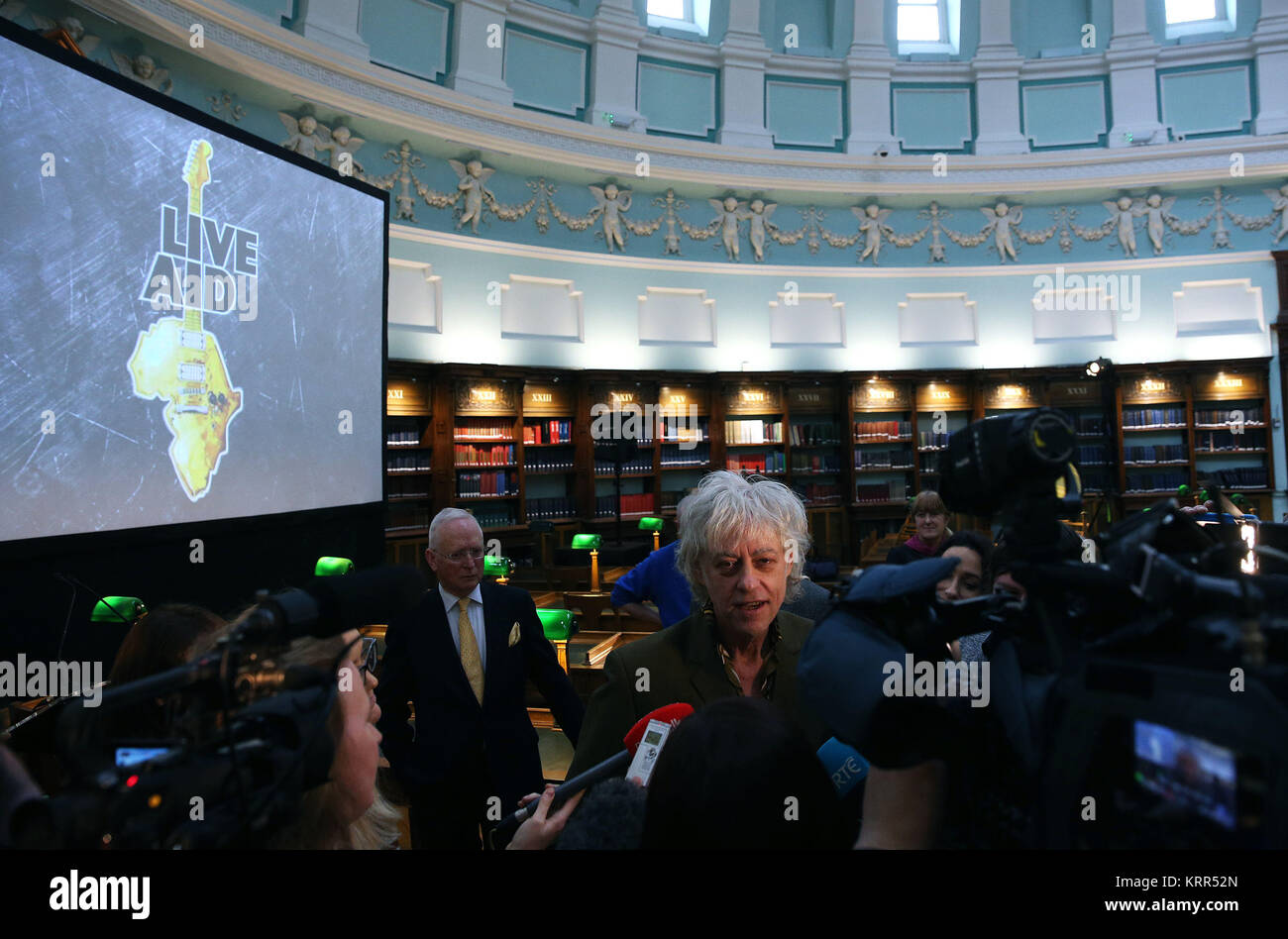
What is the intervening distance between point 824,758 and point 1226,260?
12.4m

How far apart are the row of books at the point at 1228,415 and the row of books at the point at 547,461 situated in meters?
8.78

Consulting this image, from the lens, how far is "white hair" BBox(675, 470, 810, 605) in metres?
1.48

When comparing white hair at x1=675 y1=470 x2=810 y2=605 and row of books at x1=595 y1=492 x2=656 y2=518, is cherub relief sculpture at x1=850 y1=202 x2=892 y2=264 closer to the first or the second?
row of books at x1=595 y1=492 x2=656 y2=518

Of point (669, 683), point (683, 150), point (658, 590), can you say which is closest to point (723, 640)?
point (669, 683)

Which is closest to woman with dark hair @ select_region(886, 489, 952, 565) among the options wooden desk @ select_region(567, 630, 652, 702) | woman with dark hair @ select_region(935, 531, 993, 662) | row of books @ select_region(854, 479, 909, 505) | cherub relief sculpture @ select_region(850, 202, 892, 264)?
woman with dark hair @ select_region(935, 531, 993, 662)

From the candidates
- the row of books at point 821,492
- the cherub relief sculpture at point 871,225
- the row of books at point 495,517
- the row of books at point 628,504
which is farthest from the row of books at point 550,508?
the cherub relief sculpture at point 871,225

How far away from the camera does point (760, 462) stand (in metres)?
9.64

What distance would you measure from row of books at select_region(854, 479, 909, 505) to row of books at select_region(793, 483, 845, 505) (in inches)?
10.4

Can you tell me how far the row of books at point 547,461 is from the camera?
8773 millimetres

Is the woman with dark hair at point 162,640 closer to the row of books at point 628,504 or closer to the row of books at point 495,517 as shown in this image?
the row of books at point 495,517

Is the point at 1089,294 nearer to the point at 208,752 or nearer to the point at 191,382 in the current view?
the point at 191,382
